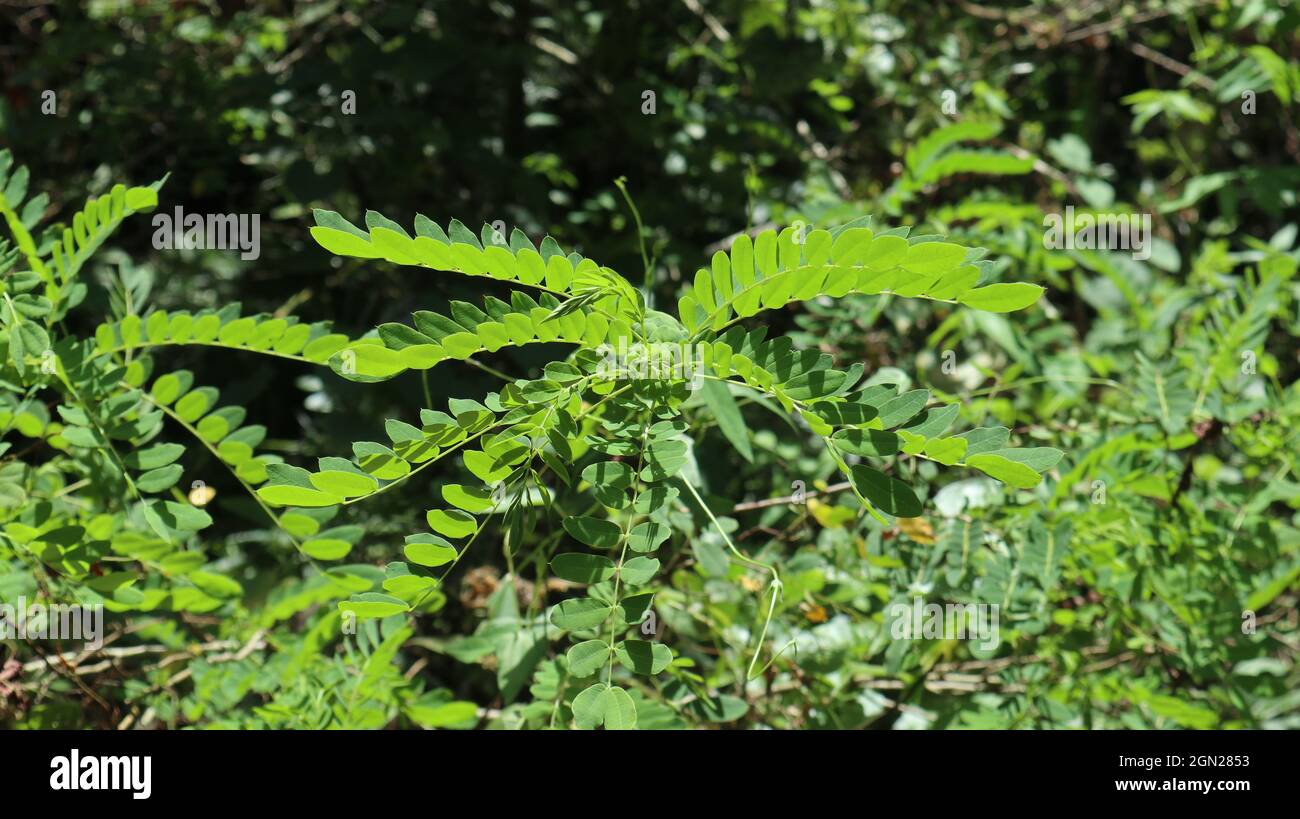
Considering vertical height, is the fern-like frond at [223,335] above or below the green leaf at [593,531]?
above

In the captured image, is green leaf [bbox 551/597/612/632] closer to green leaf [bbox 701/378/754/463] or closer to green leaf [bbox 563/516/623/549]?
green leaf [bbox 563/516/623/549]

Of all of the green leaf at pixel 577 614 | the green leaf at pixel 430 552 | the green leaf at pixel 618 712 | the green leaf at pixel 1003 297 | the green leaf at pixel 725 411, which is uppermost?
the green leaf at pixel 1003 297

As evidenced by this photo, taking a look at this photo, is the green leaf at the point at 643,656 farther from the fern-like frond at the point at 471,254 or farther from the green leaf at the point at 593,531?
the fern-like frond at the point at 471,254

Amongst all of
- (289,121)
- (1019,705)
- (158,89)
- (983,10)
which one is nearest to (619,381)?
(1019,705)

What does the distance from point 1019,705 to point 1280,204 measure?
4.07ft

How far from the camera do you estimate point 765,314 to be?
178 centimetres

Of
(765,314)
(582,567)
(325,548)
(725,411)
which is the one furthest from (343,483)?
(765,314)

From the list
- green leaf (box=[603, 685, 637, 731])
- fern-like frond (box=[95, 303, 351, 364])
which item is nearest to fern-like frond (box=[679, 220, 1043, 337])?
green leaf (box=[603, 685, 637, 731])

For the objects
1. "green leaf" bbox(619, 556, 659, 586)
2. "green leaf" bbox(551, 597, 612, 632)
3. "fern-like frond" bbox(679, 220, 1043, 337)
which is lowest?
"green leaf" bbox(551, 597, 612, 632)

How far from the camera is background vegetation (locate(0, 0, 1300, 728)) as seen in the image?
4.35 feet

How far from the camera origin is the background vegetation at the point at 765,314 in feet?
4.35

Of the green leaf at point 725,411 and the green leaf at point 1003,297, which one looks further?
the green leaf at point 725,411

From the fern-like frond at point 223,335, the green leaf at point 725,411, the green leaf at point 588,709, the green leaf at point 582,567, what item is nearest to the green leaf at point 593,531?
the green leaf at point 582,567

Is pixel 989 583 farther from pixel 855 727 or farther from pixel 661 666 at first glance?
pixel 661 666
